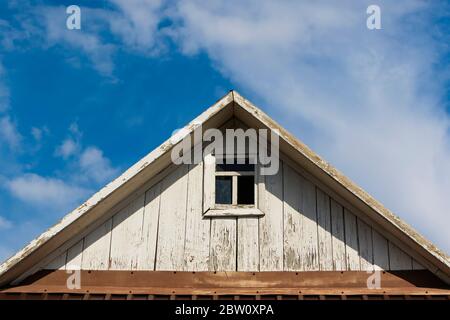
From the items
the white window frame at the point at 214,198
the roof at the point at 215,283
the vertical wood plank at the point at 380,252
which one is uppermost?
the white window frame at the point at 214,198

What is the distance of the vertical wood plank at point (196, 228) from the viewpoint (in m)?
6.78

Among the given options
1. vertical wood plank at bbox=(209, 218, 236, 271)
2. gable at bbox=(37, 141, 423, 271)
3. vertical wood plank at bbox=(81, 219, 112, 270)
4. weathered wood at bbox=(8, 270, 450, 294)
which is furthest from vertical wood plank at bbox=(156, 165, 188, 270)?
vertical wood plank at bbox=(81, 219, 112, 270)

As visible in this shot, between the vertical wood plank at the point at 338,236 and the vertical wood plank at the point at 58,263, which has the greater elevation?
the vertical wood plank at the point at 338,236

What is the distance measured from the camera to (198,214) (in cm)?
705

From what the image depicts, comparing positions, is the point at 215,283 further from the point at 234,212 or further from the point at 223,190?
the point at 223,190

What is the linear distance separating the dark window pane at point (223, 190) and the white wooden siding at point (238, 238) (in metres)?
0.25

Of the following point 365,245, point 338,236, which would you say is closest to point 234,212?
point 338,236

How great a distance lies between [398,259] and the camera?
6684 millimetres

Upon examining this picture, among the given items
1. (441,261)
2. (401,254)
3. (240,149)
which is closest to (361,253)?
(401,254)

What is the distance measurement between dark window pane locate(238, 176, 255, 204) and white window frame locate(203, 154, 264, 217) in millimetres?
55

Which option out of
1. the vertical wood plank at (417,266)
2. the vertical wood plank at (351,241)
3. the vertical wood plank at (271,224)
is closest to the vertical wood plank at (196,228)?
the vertical wood plank at (271,224)

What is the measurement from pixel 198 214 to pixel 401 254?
2.53 metres

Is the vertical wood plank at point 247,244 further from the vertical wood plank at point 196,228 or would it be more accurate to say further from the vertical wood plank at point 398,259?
the vertical wood plank at point 398,259

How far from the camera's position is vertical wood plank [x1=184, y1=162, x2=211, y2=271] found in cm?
678
